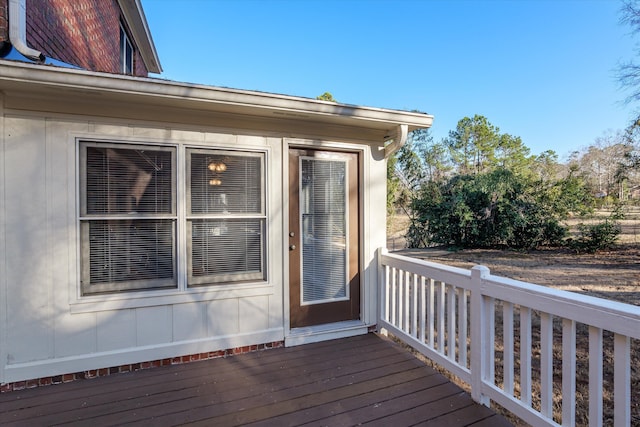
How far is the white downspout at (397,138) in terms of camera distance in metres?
2.99

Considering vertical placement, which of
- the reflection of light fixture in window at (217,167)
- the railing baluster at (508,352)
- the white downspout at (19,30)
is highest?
the white downspout at (19,30)

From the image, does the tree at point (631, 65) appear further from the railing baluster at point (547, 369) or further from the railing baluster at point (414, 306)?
the railing baluster at point (547, 369)

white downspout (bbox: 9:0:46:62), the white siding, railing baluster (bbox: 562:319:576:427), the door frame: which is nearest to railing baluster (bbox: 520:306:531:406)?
railing baluster (bbox: 562:319:576:427)

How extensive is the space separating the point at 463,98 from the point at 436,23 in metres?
7.00

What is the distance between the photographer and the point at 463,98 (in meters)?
15.4

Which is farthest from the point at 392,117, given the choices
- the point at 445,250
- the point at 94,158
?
the point at 445,250

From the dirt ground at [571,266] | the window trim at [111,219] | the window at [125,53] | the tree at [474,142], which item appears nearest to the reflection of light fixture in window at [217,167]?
the window trim at [111,219]

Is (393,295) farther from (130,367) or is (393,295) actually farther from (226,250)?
(130,367)

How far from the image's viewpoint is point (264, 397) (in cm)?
216

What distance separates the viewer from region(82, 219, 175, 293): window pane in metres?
2.47

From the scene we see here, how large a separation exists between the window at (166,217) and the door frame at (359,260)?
22cm

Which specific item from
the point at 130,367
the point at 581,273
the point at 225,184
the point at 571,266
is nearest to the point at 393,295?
the point at 225,184

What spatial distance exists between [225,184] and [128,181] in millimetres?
763

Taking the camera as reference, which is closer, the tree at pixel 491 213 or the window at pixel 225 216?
the window at pixel 225 216
